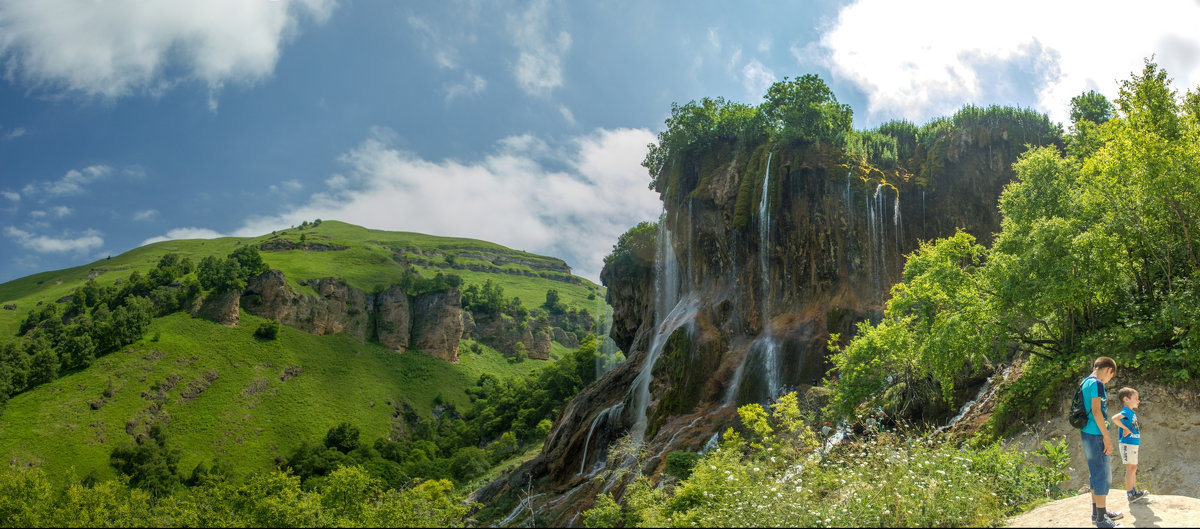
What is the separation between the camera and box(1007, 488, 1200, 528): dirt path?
984 cm

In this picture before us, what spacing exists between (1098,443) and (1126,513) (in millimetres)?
1321

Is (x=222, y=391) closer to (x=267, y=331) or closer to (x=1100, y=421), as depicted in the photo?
(x=267, y=331)

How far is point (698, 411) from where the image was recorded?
134ft

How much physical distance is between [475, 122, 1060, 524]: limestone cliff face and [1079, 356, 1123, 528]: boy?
26891 millimetres

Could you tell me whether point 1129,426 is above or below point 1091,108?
below

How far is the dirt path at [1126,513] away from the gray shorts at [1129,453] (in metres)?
0.77

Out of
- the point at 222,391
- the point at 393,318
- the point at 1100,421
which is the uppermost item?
the point at 393,318

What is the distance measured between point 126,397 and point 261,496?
285 ft

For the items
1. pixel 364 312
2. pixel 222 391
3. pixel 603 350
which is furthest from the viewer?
pixel 364 312

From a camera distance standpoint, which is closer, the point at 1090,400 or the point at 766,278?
the point at 1090,400

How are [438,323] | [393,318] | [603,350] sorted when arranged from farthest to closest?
[438,323] → [393,318] → [603,350]

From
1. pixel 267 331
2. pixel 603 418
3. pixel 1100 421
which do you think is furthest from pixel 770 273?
pixel 267 331

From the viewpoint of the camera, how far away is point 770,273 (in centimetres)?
4525

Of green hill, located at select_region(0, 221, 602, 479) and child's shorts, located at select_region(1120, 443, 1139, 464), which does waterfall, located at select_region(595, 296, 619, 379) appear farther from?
child's shorts, located at select_region(1120, 443, 1139, 464)
